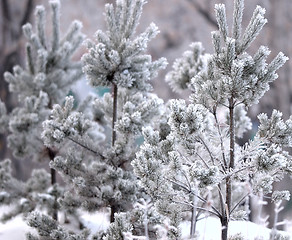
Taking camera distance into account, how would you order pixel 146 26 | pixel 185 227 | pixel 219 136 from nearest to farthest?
pixel 219 136
pixel 185 227
pixel 146 26

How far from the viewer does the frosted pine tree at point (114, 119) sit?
7.98ft

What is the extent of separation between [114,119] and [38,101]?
2.64 feet

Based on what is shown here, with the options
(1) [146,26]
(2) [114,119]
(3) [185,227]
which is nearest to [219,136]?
(2) [114,119]

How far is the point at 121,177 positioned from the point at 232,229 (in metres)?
0.76

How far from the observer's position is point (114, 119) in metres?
2.62

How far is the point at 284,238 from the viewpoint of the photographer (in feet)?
6.64

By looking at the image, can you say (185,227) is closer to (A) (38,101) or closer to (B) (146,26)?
(A) (38,101)

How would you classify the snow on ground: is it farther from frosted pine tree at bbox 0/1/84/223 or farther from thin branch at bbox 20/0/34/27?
thin branch at bbox 20/0/34/27

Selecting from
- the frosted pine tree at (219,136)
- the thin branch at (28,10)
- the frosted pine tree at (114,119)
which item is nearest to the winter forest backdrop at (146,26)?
the thin branch at (28,10)

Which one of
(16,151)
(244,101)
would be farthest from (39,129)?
(244,101)

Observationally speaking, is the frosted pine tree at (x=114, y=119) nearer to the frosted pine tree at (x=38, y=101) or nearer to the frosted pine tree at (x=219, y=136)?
the frosted pine tree at (x=219, y=136)

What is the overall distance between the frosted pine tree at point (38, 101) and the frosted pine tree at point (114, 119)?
2.24ft

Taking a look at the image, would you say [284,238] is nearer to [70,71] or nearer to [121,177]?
[121,177]

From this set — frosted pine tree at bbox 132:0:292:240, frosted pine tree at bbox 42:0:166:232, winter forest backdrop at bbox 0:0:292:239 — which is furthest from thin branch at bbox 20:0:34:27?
frosted pine tree at bbox 132:0:292:240
